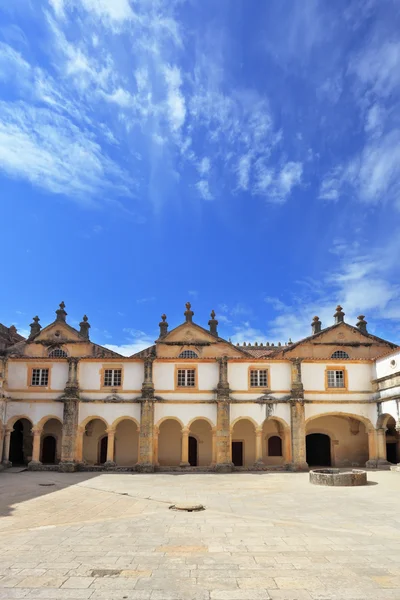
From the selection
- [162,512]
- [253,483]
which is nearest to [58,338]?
[253,483]

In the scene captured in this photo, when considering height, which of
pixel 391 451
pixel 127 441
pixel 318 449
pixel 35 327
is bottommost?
pixel 391 451

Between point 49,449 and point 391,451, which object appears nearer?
point 49,449

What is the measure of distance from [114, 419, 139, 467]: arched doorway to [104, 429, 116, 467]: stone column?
2235 millimetres

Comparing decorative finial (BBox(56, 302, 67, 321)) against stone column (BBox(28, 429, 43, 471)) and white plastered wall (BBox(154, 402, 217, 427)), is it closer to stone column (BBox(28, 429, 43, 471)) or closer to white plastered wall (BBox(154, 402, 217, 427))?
stone column (BBox(28, 429, 43, 471))

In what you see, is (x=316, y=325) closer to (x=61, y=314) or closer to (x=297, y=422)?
(x=297, y=422)

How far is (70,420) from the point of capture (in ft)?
100.0

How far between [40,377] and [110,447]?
6.57 m

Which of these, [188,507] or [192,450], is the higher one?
[192,450]

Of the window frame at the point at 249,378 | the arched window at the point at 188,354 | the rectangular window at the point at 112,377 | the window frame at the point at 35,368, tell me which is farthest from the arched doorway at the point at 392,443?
the window frame at the point at 35,368

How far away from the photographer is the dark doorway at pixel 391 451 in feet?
112

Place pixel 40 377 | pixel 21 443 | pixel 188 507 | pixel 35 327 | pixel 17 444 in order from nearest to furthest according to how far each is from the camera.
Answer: pixel 188 507
pixel 40 377
pixel 17 444
pixel 21 443
pixel 35 327

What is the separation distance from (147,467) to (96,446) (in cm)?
580

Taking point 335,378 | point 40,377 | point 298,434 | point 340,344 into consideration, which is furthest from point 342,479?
point 40,377

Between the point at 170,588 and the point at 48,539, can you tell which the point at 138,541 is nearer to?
the point at 48,539
